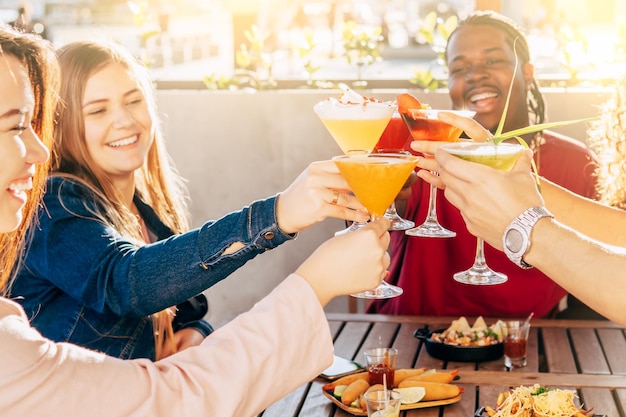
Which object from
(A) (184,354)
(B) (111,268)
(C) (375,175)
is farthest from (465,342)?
(A) (184,354)

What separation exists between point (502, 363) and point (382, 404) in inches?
26.0

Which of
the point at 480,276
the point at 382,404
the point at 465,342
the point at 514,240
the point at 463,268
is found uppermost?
the point at 514,240

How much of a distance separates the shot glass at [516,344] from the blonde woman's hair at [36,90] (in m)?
1.24

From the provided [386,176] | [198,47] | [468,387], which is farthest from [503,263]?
[198,47]

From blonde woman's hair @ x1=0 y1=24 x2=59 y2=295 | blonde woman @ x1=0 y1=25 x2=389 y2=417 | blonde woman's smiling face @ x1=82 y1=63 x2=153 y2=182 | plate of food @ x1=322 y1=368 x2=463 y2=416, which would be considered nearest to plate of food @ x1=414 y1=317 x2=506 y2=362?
plate of food @ x1=322 y1=368 x2=463 y2=416

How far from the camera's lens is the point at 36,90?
Result: 6.01ft

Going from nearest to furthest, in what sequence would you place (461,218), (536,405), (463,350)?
1. (536,405)
2. (463,350)
3. (461,218)

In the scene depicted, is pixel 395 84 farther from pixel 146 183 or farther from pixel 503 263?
pixel 146 183

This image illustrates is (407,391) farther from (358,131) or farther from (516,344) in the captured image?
(358,131)

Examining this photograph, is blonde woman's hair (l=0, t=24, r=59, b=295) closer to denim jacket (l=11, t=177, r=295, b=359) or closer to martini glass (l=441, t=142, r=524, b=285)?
denim jacket (l=11, t=177, r=295, b=359)

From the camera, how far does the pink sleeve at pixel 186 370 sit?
1.34m

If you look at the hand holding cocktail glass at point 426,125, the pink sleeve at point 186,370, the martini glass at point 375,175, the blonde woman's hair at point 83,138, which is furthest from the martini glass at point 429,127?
the blonde woman's hair at point 83,138

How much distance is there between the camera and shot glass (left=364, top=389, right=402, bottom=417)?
182 cm

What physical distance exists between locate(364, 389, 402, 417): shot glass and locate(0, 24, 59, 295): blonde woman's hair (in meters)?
0.83
